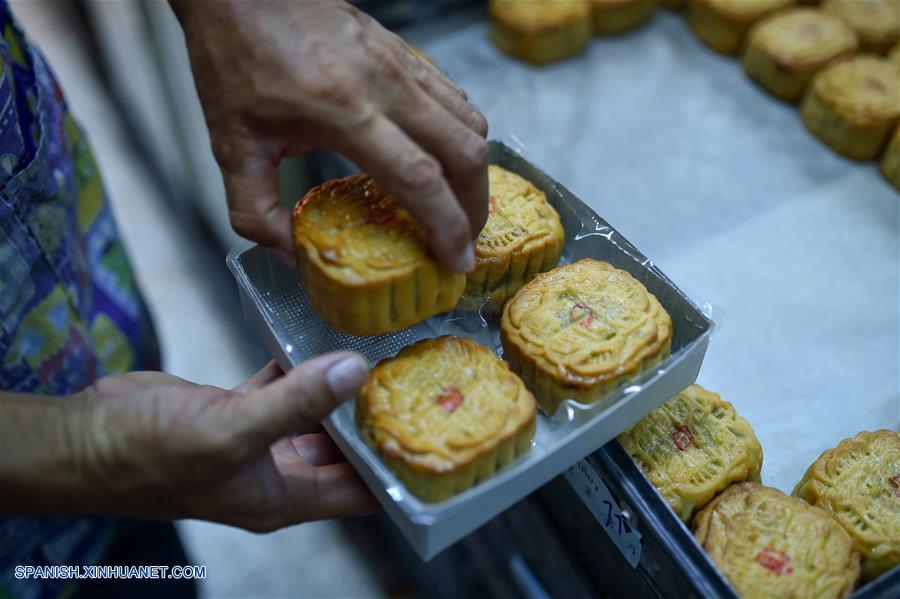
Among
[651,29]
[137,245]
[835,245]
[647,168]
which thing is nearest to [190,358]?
[137,245]

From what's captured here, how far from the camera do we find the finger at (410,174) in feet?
3.64

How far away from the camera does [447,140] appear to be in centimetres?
116

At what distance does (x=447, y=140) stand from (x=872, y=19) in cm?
199

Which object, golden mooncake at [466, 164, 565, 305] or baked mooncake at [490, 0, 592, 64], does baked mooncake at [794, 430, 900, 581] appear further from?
baked mooncake at [490, 0, 592, 64]

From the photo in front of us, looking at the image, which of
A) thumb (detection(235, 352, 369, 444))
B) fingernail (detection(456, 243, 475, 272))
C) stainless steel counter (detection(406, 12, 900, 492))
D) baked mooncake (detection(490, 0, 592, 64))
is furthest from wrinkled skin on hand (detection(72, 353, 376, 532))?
baked mooncake (detection(490, 0, 592, 64))

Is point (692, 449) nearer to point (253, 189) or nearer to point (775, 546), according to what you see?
point (775, 546)

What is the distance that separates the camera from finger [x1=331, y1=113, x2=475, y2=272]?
111 cm

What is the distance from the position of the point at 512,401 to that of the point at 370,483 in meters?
0.26

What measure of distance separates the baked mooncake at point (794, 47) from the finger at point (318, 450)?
6.06ft

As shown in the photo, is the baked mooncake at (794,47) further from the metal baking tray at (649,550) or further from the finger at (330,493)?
the finger at (330,493)

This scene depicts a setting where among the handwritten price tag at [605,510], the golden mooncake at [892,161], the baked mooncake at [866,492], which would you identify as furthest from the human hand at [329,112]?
the golden mooncake at [892,161]

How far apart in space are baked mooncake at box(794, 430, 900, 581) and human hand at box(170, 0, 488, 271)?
2.42ft

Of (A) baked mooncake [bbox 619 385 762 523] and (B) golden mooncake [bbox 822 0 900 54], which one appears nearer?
(A) baked mooncake [bbox 619 385 762 523]

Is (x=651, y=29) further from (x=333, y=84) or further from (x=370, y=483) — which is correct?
(x=370, y=483)
